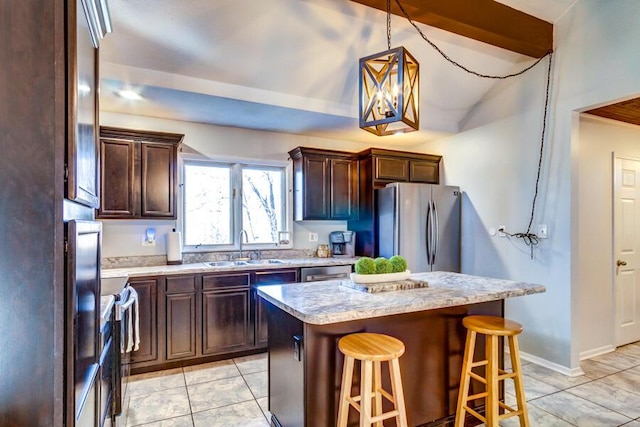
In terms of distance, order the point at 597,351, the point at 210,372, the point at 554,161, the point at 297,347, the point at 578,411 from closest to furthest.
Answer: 1. the point at 297,347
2. the point at 578,411
3. the point at 210,372
4. the point at 554,161
5. the point at 597,351

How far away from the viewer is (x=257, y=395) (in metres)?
2.77

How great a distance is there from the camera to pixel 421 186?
417 centimetres

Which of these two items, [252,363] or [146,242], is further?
[146,242]

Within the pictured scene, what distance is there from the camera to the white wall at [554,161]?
2.99 meters

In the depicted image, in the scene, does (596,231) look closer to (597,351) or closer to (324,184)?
(597,351)

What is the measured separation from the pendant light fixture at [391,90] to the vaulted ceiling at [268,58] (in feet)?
2.94

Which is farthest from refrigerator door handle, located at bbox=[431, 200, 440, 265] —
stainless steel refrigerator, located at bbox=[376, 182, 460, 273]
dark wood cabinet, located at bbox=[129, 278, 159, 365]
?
dark wood cabinet, located at bbox=[129, 278, 159, 365]

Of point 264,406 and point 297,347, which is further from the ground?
point 297,347

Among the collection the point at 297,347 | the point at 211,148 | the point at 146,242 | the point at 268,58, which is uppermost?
the point at 268,58

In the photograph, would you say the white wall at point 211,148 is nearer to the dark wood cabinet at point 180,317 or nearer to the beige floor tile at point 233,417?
the dark wood cabinet at point 180,317

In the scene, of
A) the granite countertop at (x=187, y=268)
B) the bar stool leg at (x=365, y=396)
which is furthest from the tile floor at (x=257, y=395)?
the bar stool leg at (x=365, y=396)

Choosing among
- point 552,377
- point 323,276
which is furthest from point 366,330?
point 552,377

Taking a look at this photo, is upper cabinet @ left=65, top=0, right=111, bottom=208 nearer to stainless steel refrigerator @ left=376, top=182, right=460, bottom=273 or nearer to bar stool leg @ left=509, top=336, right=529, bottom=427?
bar stool leg @ left=509, top=336, right=529, bottom=427

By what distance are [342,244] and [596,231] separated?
9.12 ft
